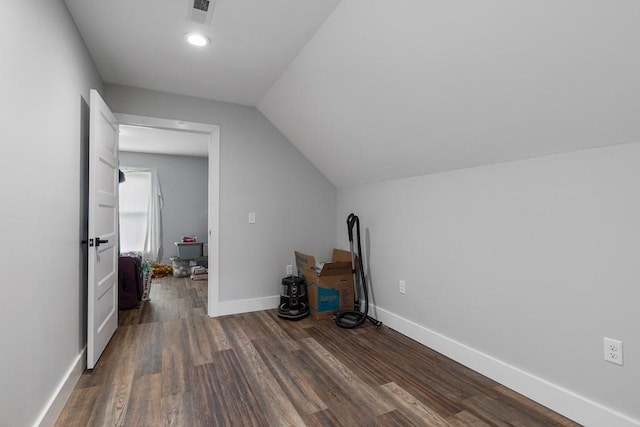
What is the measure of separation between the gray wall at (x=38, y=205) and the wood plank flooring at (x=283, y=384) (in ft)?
1.24

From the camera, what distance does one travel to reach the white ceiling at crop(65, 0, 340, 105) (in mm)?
2016

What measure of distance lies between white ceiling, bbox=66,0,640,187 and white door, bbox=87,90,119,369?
60 cm

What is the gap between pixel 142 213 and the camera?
21.3 feet

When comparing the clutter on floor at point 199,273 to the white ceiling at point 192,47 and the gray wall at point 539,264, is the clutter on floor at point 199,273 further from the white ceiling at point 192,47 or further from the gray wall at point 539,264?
the gray wall at point 539,264

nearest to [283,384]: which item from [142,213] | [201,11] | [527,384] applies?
[527,384]

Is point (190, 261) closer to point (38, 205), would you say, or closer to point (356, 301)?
point (356, 301)

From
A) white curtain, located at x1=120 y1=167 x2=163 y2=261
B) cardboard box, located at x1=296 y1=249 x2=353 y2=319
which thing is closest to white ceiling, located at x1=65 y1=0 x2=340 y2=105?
cardboard box, located at x1=296 y1=249 x2=353 y2=319

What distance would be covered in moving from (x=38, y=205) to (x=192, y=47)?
153 cm

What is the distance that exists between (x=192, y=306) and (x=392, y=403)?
2790 millimetres

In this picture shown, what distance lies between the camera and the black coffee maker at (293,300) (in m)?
3.37

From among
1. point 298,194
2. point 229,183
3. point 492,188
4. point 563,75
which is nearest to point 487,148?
point 492,188

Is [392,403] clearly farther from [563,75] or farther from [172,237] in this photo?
[172,237]

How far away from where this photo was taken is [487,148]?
211 centimetres

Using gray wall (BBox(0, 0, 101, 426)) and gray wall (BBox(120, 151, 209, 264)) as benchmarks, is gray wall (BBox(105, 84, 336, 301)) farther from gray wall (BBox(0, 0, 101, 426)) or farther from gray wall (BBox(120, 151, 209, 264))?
gray wall (BBox(120, 151, 209, 264))
